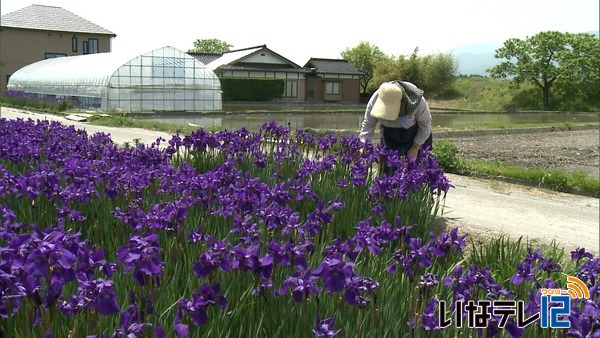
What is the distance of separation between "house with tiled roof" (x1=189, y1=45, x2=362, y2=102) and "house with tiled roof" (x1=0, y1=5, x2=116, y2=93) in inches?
373

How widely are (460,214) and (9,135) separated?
18.1ft

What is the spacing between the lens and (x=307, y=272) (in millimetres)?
2320

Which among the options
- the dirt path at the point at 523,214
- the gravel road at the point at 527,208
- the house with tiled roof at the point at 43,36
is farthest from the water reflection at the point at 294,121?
the house with tiled roof at the point at 43,36

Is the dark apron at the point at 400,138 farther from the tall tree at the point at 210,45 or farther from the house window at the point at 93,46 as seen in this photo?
the tall tree at the point at 210,45

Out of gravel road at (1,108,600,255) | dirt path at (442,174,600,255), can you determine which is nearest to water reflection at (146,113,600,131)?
gravel road at (1,108,600,255)

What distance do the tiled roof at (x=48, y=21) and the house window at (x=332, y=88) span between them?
19.8 meters

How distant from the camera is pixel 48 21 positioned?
49.0m

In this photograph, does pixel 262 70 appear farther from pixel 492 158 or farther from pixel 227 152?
pixel 227 152

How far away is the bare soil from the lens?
471 inches

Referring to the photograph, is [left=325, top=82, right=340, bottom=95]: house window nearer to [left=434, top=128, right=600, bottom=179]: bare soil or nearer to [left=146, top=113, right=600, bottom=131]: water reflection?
[left=146, top=113, right=600, bottom=131]: water reflection

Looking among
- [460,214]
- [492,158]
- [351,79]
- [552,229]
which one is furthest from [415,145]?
[351,79]
